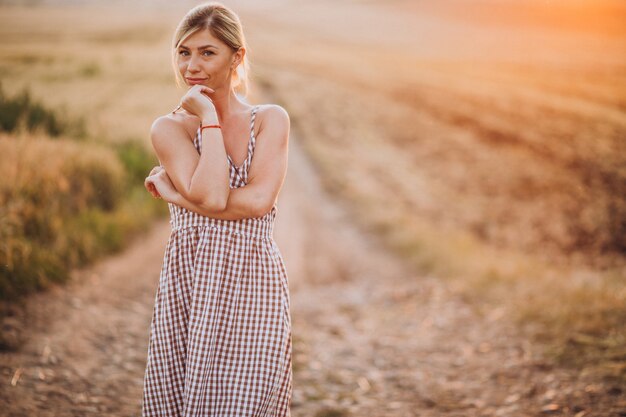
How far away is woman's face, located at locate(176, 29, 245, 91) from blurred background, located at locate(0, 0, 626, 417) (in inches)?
13.5

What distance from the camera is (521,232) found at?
36.2 ft

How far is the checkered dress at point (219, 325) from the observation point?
7.26 feet

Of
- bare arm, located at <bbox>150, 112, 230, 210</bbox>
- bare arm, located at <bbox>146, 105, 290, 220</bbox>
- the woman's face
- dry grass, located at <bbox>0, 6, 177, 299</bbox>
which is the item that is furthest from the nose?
dry grass, located at <bbox>0, 6, 177, 299</bbox>

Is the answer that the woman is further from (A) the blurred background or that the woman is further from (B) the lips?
(A) the blurred background

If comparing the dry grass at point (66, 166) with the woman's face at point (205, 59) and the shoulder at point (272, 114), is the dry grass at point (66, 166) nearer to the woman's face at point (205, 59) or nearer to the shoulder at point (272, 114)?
the woman's face at point (205, 59)

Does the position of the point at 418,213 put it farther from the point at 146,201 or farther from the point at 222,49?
the point at 222,49

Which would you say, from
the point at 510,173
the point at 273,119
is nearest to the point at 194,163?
the point at 273,119

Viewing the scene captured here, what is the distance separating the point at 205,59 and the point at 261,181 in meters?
0.62

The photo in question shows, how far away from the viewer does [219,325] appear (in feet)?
7.43

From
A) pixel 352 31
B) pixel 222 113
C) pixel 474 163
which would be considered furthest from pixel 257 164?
pixel 352 31

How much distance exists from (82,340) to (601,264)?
29.8ft

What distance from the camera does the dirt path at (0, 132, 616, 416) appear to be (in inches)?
154

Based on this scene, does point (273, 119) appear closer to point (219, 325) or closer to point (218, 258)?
point (218, 258)

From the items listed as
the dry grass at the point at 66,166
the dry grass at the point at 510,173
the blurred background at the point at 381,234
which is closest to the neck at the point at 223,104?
the blurred background at the point at 381,234
